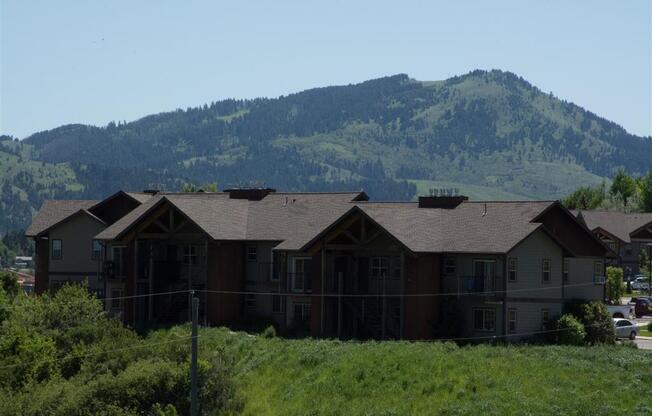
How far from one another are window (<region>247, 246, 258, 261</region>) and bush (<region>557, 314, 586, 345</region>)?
17893 mm

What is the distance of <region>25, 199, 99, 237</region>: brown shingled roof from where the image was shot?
2948 inches

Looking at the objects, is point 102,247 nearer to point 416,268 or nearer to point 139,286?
point 139,286

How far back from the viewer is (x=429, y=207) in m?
64.4

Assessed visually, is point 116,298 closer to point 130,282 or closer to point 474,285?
point 130,282

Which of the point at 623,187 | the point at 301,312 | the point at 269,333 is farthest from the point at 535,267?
the point at 623,187

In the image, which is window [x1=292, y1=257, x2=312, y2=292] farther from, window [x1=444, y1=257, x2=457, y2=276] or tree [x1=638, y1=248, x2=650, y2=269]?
tree [x1=638, y1=248, x2=650, y2=269]

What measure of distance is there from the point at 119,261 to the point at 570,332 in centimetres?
2789

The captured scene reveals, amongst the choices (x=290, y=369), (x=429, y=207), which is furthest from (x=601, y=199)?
(x=290, y=369)

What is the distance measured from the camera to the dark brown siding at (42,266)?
75.2 metres

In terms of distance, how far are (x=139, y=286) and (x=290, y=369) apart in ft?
59.0

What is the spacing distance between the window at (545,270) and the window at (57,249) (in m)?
32.6

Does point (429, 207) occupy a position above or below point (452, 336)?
above

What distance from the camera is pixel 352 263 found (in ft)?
198

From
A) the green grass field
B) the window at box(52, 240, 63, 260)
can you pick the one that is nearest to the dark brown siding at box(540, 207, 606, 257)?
the green grass field
